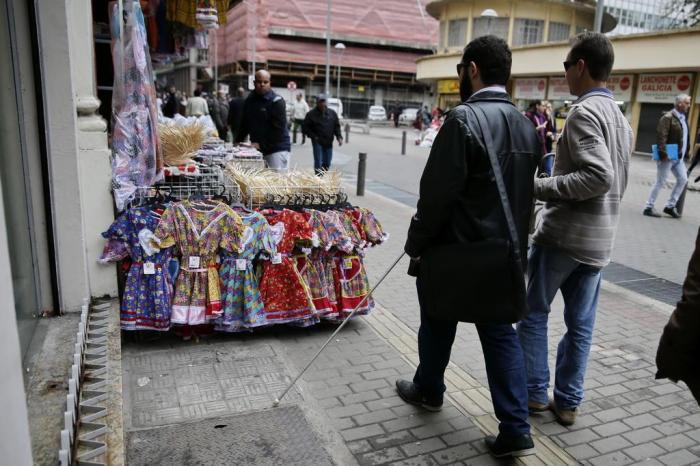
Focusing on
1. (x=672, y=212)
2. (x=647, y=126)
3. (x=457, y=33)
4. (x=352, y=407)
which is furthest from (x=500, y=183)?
(x=457, y=33)

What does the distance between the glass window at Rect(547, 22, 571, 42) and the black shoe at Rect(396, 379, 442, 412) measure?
38599 millimetres

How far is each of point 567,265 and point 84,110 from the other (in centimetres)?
312

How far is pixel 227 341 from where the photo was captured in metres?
4.29

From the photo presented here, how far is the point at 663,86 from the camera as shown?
2339 centimetres

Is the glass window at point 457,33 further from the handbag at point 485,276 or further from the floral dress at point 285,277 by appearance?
the handbag at point 485,276

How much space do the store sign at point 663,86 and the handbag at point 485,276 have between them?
→ 77.8 ft

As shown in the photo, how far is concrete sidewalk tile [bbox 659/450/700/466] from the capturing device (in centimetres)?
305

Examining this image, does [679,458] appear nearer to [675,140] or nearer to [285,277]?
[285,277]

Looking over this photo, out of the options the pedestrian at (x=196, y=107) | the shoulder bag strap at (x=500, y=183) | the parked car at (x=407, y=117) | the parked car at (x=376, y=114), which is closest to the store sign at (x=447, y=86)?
the parked car at (x=407, y=117)

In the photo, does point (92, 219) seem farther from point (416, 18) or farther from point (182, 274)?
point (416, 18)

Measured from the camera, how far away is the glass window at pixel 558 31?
124ft

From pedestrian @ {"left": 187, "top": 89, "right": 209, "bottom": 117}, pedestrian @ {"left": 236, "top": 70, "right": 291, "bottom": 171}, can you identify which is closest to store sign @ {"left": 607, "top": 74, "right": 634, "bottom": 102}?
pedestrian @ {"left": 187, "top": 89, "right": 209, "bottom": 117}

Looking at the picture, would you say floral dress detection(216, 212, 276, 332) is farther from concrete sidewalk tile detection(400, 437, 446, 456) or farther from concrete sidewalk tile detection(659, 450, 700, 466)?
concrete sidewalk tile detection(659, 450, 700, 466)

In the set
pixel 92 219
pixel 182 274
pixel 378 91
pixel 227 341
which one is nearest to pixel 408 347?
pixel 227 341
